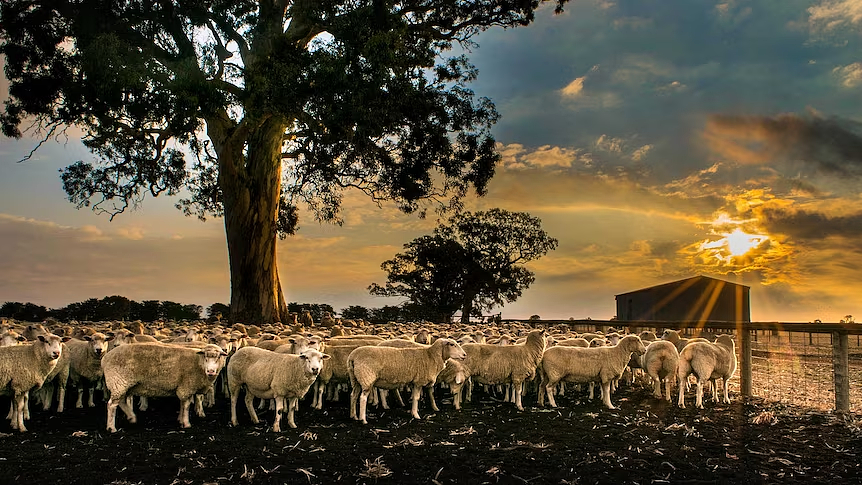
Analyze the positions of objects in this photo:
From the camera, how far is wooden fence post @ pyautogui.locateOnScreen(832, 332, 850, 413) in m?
12.1

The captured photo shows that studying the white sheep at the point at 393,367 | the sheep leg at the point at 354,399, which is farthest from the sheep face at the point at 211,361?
the sheep leg at the point at 354,399

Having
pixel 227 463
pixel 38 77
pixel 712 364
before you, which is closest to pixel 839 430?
pixel 712 364

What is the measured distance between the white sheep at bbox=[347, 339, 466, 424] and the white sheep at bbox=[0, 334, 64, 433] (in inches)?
172

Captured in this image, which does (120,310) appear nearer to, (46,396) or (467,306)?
(467,306)

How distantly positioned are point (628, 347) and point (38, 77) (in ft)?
80.1

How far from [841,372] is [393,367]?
8.37 metres

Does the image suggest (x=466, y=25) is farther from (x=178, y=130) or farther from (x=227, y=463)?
(x=227, y=463)

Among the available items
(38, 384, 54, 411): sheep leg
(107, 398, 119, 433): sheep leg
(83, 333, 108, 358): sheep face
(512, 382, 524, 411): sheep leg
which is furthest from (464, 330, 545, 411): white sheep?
(38, 384, 54, 411): sheep leg

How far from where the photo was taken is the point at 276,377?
9.60 m

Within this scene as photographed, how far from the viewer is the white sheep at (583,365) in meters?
11.9

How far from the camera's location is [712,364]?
12.1 metres

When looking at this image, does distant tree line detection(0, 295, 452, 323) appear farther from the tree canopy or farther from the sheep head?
the sheep head

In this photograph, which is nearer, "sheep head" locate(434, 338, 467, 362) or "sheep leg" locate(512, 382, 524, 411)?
"sheep head" locate(434, 338, 467, 362)

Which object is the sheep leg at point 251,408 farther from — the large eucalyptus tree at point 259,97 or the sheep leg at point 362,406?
the large eucalyptus tree at point 259,97
